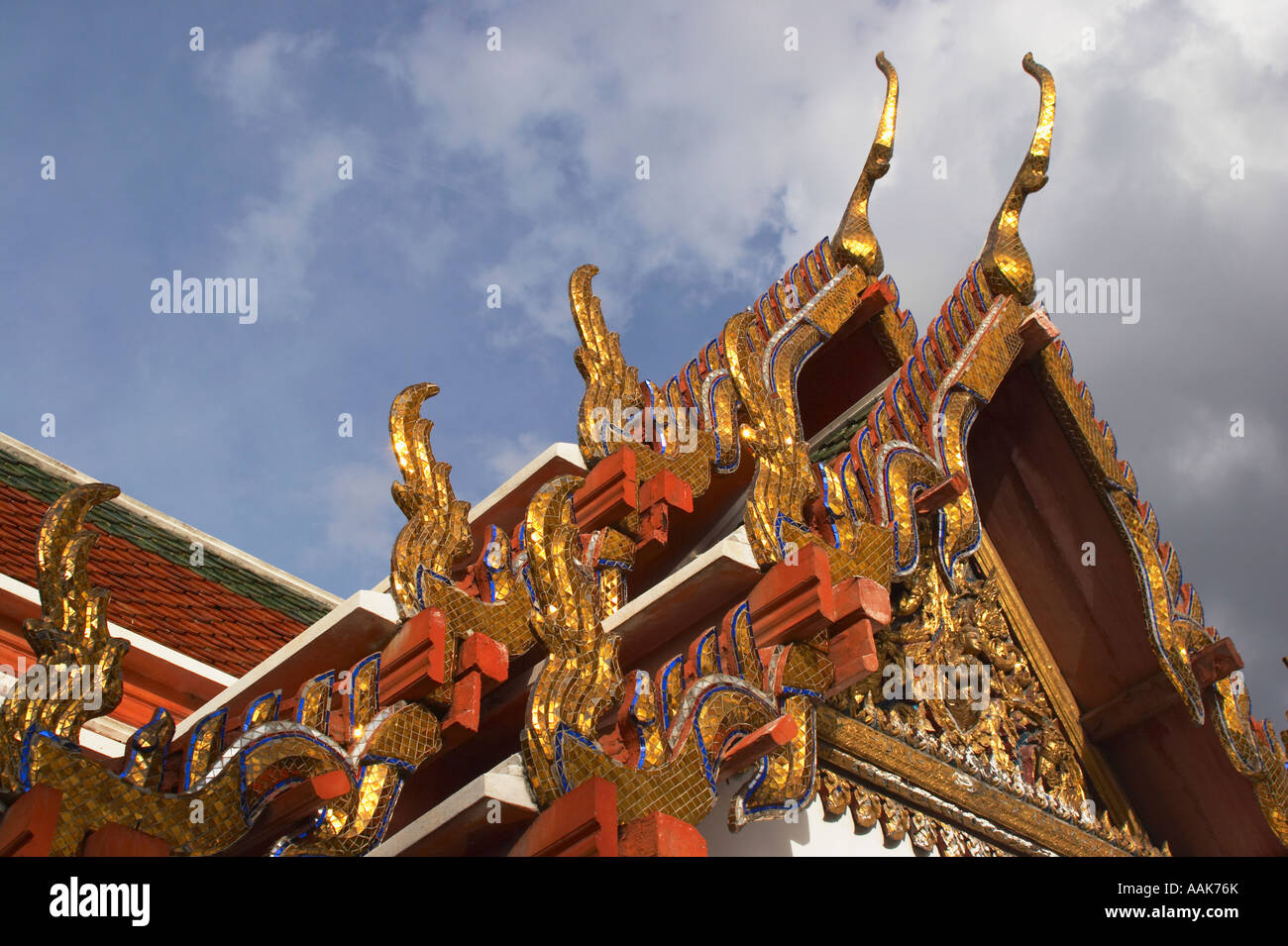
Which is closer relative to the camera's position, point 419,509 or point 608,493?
point 419,509

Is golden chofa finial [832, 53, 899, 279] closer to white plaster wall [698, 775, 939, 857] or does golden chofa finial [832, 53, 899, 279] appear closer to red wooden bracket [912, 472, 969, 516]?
red wooden bracket [912, 472, 969, 516]

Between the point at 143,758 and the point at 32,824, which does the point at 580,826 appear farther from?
the point at 32,824

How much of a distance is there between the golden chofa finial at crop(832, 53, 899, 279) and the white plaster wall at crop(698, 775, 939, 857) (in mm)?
2431

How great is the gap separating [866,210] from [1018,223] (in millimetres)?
676

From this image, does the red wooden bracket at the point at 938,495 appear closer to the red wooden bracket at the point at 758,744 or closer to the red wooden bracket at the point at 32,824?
the red wooden bracket at the point at 758,744

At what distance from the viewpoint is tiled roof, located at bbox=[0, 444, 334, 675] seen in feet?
21.5

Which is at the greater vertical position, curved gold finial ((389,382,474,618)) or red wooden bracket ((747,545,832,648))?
curved gold finial ((389,382,474,618))

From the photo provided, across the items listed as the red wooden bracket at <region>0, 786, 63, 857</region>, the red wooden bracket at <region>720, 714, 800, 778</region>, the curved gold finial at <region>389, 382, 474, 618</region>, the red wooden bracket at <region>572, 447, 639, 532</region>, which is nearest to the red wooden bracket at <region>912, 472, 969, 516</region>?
the red wooden bracket at <region>572, 447, 639, 532</region>

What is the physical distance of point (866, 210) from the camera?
19.4 feet

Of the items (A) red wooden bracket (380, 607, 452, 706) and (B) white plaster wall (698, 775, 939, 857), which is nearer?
(A) red wooden bracket (380, 607, 452, 706)

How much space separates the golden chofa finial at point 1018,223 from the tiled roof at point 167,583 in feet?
13.0

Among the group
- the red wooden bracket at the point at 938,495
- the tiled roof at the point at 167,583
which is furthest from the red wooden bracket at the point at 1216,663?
the tiled roof at the point at 167,583

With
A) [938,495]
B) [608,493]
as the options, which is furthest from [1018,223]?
[608,493]
